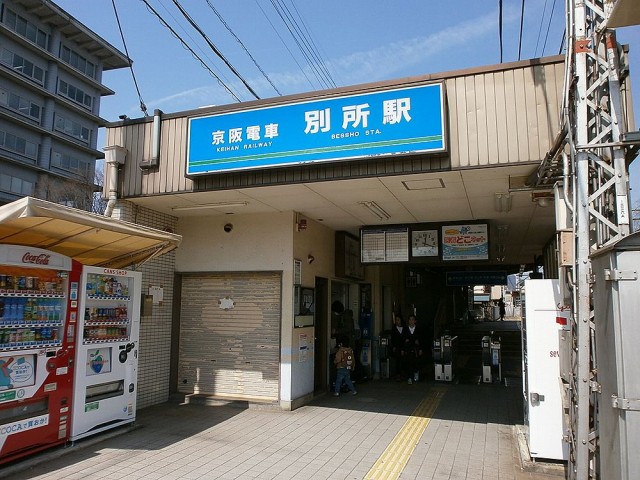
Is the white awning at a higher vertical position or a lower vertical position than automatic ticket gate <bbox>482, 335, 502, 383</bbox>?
higher

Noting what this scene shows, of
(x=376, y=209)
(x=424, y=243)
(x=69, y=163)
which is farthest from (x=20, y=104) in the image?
(x=424, y=243)

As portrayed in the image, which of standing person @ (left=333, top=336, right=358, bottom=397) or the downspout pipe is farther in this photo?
standing person @ (left=333, top=336, right=358, bottom=397)

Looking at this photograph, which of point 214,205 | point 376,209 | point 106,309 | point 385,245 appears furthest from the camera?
point 385,245

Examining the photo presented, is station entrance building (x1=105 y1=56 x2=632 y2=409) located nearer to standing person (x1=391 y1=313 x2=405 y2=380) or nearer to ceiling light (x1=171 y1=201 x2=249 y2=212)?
ceiling light (x1=171 y1=201 x2=249 y2=212)

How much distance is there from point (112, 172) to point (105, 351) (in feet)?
9.79

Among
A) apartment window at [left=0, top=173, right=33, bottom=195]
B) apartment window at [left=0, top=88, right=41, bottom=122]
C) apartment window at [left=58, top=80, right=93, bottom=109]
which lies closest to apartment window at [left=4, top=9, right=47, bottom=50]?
apartment window at [left=58, top=80, right=93, bottom=109]

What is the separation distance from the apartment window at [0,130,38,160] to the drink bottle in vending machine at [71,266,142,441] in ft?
122

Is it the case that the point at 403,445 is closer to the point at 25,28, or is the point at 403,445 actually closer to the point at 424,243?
the point at 424,243

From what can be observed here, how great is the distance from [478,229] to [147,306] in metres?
6.51

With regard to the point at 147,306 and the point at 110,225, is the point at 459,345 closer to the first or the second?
the point at 147,306

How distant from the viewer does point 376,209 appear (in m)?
8.62

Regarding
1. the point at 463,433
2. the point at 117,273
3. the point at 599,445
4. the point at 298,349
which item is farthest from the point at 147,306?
the point at 599,445

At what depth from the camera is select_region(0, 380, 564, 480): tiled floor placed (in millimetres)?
5293

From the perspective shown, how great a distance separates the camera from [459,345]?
16.8 meters
